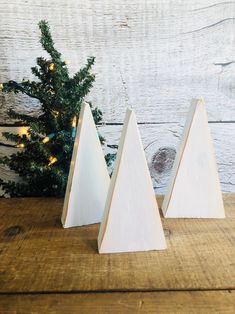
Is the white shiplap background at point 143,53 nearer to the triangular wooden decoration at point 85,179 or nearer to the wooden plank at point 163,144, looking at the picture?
the wooden plank at point 163,144

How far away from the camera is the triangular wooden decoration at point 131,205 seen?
47cm

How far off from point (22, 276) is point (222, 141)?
58 cm

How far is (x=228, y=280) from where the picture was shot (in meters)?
0.39

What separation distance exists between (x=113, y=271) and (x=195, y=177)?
23cm

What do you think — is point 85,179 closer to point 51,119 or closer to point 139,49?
point 51,119

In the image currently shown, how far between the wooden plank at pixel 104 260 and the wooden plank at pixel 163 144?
0.89 ft

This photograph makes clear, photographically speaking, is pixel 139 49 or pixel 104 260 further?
pixel 139 49

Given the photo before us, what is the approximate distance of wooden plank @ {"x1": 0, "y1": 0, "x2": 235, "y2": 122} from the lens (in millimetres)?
751

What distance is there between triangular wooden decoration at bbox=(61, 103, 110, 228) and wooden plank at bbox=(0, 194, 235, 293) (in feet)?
0.07

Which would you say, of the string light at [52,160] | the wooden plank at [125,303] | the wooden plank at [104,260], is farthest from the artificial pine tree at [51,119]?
the wooden plank at [125,303]

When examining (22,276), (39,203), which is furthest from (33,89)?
(22,276)

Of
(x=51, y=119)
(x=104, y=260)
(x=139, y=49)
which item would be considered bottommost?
(x=104, y=260)

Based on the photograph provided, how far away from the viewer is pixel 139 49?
772mm

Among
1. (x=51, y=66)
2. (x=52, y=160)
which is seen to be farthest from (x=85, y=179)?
(x=51, y=66)
